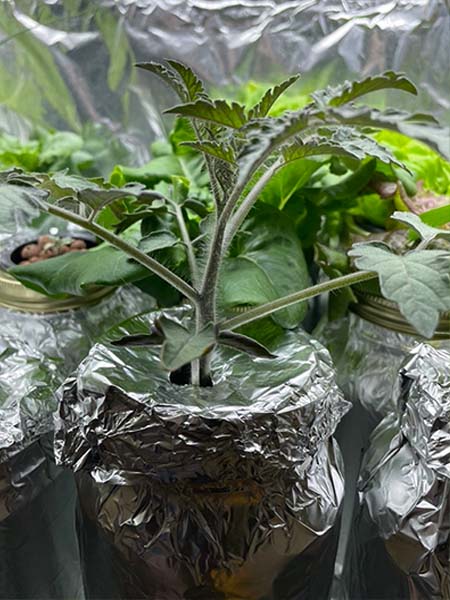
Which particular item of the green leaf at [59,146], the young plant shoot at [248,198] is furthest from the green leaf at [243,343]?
the green leaf at [59,146]

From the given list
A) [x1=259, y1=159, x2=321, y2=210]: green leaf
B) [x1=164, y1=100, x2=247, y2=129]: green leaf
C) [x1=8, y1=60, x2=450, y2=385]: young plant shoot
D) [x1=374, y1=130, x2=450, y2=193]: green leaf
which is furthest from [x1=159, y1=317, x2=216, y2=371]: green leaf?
[x1=374, y1=130, x2=450, y2=193]: green leaf

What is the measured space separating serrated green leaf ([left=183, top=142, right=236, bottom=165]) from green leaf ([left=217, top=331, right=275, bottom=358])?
0.30ft

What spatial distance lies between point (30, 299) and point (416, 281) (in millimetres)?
310

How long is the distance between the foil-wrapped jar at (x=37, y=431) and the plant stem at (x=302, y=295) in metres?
0.15

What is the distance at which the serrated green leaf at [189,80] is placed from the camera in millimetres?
383

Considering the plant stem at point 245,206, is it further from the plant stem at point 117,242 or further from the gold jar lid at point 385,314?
the gold jar lid at point 385,314

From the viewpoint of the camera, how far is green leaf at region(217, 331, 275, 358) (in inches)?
15.3

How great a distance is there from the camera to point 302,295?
0.38 meters

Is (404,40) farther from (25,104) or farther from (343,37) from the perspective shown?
(25,104)

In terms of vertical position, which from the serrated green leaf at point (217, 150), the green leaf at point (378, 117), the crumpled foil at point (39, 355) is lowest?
the crumpled foil at point (39, 355)

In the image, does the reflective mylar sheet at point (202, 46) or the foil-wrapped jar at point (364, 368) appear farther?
the reflective mylar sheet at point (202, 46)

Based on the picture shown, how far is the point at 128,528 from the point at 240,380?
102 millimetres

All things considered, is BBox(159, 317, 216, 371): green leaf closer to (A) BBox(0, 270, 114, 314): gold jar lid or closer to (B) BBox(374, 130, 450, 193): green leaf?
(A) BBox(0, 270, 114, 314): gold jar lid

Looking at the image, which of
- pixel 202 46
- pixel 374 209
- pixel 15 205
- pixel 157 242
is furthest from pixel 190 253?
pixel 202 46
